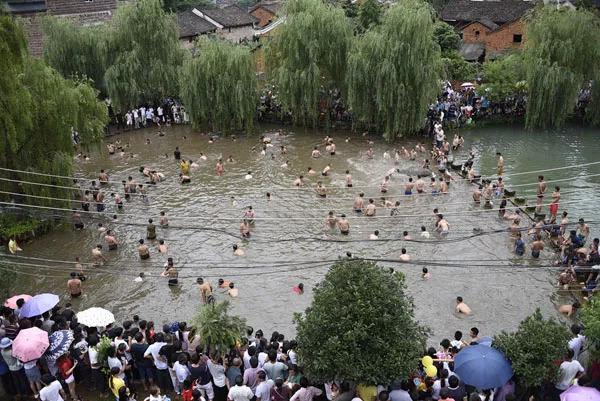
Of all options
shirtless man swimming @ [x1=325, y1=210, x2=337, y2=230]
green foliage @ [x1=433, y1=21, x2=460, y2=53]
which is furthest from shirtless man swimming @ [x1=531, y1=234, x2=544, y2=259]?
→ green foliage @ [x1=433, y1=21, x2=460, y2=53]

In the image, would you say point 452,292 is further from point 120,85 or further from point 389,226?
point 120,85

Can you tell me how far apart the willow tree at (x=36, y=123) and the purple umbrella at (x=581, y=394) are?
18.0 m

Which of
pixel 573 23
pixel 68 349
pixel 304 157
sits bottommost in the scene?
pixel 304 157

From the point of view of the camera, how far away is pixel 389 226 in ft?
69.5

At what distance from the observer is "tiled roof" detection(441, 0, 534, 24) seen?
46031mm

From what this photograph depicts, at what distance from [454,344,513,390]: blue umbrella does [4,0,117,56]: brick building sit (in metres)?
31.2

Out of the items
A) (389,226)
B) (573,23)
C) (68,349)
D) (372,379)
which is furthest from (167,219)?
(573,23)

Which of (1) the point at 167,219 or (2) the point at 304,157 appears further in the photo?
(2) the point at 304,157

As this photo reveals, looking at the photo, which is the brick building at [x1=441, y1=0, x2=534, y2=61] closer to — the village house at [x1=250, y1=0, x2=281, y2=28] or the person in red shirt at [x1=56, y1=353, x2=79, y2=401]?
the village house at [x1=250, y1=0, x2=281, y2=28]

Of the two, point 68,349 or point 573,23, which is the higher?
point 573,23

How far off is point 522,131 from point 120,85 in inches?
957

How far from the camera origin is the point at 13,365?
1162 centimetres

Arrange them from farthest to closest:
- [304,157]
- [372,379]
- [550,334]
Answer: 1. [304,157]
2. [550,334]
3. [372,379]

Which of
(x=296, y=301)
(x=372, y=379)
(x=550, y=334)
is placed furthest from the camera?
(x=296, y=301)
